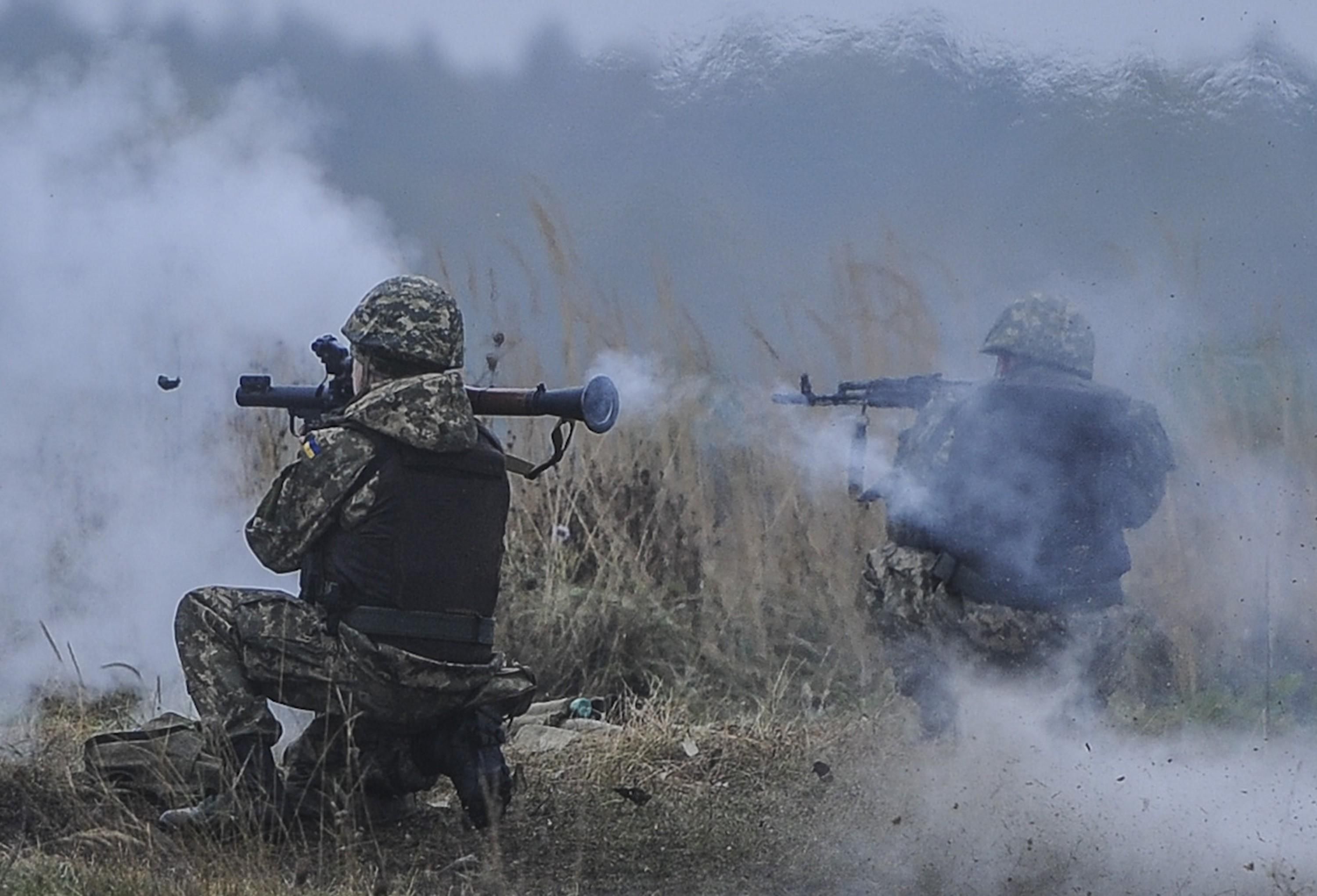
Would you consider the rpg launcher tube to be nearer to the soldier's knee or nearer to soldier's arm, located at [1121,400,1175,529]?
the soldier's knee

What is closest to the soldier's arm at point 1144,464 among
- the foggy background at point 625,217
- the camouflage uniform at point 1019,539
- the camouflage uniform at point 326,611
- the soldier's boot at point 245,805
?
the camouflage uniform at point 1019,539

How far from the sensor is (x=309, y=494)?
16.4ft

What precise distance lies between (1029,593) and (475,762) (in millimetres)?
2008

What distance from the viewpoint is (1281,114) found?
818 centimetres

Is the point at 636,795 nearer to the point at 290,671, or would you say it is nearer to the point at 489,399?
the point at 290,671

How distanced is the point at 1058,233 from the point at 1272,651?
2.34m

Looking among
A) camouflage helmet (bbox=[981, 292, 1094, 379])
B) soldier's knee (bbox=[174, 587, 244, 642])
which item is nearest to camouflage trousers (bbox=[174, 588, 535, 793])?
soldier's knee (bbox=[174, 587, 244, 642])

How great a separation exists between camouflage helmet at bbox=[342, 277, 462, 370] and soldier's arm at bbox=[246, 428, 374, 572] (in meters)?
0.27

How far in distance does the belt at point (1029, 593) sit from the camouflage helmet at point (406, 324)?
2.03 meters

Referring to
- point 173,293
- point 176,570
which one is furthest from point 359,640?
point 173,293

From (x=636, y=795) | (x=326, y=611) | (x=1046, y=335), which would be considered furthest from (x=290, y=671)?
(x=1046, y=335)

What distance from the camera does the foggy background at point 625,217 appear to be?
754 centimetres

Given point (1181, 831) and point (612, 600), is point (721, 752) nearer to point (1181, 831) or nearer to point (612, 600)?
point (612, 600)

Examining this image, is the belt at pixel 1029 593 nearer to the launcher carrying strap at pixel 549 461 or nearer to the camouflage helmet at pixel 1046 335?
the camouflage helmet at pixel 1046 335
